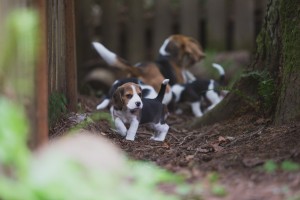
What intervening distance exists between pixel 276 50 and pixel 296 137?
5.57 feet

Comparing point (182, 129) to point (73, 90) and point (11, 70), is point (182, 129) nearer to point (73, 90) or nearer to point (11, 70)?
point (73, 90)

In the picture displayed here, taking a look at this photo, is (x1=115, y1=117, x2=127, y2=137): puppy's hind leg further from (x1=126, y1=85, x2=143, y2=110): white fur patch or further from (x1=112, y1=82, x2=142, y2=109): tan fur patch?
(x1=126, y1=85, x2=143, y2=110): white fur patch

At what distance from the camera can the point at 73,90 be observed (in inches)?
304

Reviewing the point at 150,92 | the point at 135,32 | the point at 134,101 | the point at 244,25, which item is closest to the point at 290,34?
the point at 134,101

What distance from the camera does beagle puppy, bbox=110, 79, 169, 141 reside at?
7.74m

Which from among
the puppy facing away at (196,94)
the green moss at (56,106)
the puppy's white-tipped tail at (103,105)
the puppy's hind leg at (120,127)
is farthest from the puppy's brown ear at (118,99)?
the puppy facing away at (196,94)

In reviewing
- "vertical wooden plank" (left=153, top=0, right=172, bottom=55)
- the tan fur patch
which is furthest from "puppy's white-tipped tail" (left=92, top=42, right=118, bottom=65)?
"vertical wooden plank" (left=153, top=0, right=172, bottom=55)

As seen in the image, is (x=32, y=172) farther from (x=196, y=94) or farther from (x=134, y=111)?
(x=196, y=94)

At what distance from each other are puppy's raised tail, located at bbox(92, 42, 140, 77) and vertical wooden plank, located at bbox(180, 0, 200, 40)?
3.58 meters

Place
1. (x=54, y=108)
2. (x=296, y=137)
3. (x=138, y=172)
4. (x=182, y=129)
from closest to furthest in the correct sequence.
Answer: (x=138, y=172) → (x=296, y=137) → (x=54, y=108) → (x=182, y=129)

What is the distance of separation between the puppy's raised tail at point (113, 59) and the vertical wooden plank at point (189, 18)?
3.58 m

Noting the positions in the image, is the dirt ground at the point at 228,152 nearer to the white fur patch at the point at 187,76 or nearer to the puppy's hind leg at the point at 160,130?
the puppy's hind leg at the point at 160,130

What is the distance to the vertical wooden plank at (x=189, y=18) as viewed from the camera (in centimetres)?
1352

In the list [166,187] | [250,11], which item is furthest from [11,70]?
[250,11]
